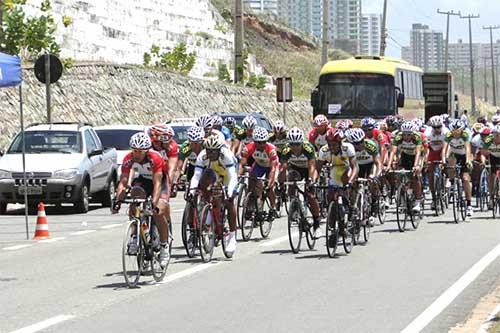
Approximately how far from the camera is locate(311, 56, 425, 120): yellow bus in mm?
39781

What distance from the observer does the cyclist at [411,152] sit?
22000mm

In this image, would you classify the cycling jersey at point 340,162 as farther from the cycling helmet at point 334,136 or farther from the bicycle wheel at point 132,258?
the bicycle wheel at point 132,258

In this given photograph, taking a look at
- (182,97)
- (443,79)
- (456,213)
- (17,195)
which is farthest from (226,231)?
(443,79)

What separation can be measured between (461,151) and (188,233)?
865cm

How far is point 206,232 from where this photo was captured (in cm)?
1650

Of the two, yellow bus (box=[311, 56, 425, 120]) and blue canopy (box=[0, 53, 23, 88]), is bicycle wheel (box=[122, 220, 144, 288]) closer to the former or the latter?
blue canopy (box=[0, 53, 23, 88])

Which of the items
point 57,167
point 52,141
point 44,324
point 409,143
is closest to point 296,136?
point 409,143

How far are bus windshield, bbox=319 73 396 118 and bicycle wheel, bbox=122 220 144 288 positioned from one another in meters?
25.7

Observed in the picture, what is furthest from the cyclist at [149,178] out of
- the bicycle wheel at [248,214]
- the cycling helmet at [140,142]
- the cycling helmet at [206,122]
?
the bicycle wheel at [248,214]

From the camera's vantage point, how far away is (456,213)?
23266 mm

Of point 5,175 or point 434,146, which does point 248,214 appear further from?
point 5,175

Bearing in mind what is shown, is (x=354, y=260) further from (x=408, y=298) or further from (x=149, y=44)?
(x=149, y=44)

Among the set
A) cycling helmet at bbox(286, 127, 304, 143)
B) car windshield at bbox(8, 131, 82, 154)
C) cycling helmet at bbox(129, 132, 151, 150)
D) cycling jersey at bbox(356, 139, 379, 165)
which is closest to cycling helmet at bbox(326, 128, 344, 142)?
cycling helmet at bbox(286, 127, 304, 143)

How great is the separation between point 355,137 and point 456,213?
16.0ft
